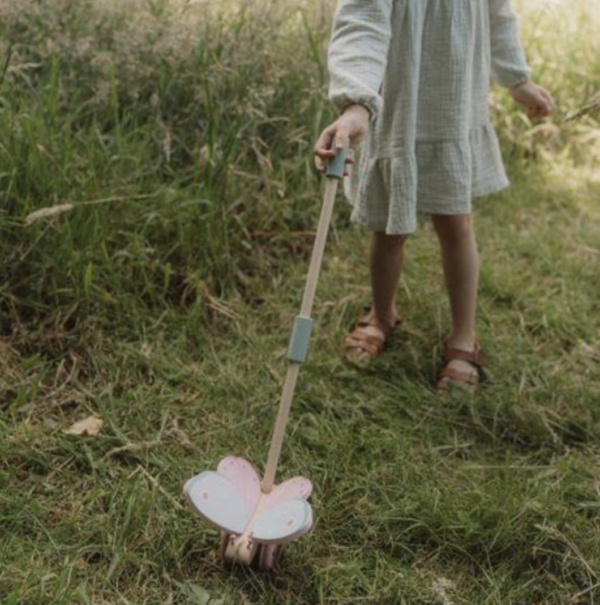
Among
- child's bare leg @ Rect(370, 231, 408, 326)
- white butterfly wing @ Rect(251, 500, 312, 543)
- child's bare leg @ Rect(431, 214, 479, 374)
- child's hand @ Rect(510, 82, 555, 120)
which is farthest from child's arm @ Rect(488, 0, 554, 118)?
white butterfly wing @ Rect(251, 500, 312, 543)

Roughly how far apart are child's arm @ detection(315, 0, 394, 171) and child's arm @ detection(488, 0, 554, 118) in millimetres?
387

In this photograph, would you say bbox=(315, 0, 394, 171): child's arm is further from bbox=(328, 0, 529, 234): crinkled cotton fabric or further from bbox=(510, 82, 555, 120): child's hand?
bbox=(510, 82, 555, 120): child's hand

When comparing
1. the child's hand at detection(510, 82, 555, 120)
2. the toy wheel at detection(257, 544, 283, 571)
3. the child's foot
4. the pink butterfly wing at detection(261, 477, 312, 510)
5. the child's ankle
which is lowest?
the child's foot

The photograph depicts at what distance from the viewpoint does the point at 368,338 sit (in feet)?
7.62

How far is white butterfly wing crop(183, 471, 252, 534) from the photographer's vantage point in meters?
1.49

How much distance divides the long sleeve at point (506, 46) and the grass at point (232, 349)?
2.20 feet

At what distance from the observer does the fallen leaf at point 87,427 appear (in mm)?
1902

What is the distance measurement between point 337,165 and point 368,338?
0.85 m

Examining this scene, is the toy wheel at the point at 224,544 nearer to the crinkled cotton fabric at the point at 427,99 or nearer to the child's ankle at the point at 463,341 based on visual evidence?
the crinkled cotton fabric at the point at 427,99

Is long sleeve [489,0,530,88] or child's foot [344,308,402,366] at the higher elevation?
long sleeve [489,0,530,88]

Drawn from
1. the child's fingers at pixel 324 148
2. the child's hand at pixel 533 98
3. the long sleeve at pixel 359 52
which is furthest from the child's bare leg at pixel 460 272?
the child's fingers at pixel 324 148

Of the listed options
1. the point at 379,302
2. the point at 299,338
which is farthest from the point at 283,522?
the point at 379,302

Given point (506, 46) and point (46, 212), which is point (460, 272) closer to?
point (506, 46)

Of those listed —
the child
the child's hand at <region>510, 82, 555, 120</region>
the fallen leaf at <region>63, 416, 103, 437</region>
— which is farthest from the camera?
the child's hand at <region>510, 82, 555, 120</region>
